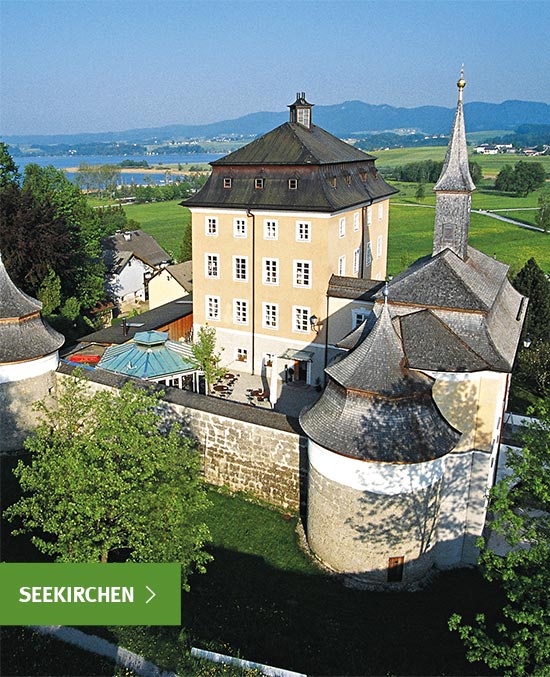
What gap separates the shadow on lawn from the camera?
1498 centimetres

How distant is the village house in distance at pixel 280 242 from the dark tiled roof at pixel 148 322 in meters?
3.09

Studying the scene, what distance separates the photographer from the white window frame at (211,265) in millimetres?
33438

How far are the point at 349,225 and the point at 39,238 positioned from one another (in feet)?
59.1

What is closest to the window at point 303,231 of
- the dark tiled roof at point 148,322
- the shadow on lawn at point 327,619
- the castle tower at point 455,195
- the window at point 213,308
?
the window at point 213,308

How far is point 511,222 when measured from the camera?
9850 centimetres

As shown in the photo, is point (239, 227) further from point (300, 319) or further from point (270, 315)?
point (300, 319)

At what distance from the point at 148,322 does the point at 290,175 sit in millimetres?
12366

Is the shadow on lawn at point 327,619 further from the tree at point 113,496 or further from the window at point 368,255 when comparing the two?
the window at point 368,255

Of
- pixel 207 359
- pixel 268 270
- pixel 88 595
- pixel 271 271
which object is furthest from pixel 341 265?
pixel 88 595

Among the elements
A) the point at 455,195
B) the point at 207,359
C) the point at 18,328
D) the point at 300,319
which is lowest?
the point at 207,359

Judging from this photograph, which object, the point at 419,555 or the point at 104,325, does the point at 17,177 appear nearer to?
the point at 104,325

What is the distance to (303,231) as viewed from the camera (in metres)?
30.6

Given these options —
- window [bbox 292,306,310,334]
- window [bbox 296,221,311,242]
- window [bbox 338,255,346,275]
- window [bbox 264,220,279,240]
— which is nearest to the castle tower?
window [bbox 296,221,311,242]

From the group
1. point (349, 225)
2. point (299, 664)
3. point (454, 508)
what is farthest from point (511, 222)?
point (299, 664)
